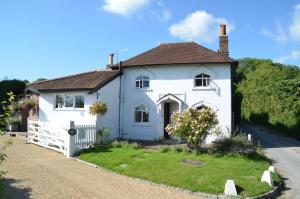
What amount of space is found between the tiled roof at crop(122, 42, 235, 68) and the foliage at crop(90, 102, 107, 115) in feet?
14.1

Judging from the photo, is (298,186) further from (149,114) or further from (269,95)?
(269,95)

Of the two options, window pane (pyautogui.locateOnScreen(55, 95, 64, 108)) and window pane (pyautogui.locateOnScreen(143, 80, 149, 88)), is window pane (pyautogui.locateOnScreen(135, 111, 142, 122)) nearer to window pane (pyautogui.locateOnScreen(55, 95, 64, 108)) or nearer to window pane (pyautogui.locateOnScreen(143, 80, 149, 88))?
window pane (pyautogui.locateOnScreen(143, 80, 149, 88))

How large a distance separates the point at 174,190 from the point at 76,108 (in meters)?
14.1

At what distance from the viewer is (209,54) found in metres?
24.6

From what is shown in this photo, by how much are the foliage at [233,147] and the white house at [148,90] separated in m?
4.94

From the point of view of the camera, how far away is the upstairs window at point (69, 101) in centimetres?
2495

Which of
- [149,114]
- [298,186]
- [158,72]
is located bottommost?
[298,186]

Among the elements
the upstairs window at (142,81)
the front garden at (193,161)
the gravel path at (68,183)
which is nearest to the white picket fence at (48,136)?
the front garden at (193,161)

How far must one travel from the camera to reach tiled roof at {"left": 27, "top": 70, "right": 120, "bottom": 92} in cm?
2411

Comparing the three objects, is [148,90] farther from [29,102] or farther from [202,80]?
[29,102]

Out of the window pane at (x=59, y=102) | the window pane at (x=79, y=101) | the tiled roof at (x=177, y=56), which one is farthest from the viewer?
the window pane at (x=59, y=102)

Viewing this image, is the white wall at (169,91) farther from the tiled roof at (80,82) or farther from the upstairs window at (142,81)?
the tiled roof at (80,82)

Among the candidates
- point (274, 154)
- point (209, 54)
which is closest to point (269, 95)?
point (209, 54)

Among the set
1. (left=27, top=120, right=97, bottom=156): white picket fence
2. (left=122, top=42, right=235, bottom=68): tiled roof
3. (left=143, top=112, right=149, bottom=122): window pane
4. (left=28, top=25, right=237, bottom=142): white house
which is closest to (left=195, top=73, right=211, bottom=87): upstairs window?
(left=28, top=25, right=237, bottom=142): white house
